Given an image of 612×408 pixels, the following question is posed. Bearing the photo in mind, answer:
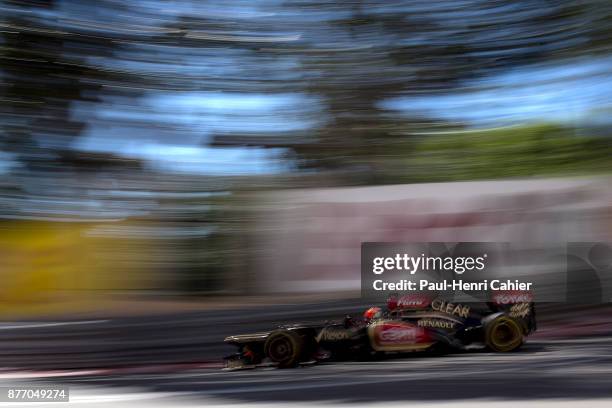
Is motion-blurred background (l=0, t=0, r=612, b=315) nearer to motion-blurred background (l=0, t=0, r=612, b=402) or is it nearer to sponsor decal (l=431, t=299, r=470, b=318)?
motion-blurred background (l=0, t=0, r=612, b=402)

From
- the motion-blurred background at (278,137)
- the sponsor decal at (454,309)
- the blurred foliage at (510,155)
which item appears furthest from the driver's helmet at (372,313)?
the blurred foliage at (510,155)

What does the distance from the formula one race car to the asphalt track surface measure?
0.04 metres

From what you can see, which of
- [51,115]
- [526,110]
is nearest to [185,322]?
[51,115]

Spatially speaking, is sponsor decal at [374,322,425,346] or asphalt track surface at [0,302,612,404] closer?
asphalt track surface at [0,302,612,404]

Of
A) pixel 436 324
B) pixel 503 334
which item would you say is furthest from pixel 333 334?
pixel 503 334

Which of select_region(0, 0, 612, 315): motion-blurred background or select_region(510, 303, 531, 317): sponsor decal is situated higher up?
select_region(0, 0, 612, 315): motion-blurred background

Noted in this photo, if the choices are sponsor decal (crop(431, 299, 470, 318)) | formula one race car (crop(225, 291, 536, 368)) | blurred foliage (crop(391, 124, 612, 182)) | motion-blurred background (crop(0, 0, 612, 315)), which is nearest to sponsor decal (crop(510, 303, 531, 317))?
formula one race car (crop(225, 291, 536, 368))

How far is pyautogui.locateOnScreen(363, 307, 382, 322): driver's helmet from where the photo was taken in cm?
252

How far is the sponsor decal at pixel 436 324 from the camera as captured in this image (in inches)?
101

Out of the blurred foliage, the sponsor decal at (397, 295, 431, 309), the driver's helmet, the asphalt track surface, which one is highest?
the blurred foliage

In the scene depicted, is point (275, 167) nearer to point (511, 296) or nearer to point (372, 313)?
point (372, 313)

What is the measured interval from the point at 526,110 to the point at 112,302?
6.33 ft

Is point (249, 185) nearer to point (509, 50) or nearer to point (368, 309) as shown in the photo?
point (368, 309)

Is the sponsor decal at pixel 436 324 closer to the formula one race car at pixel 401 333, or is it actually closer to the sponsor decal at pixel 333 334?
the formula one race car at pixel 401 333
